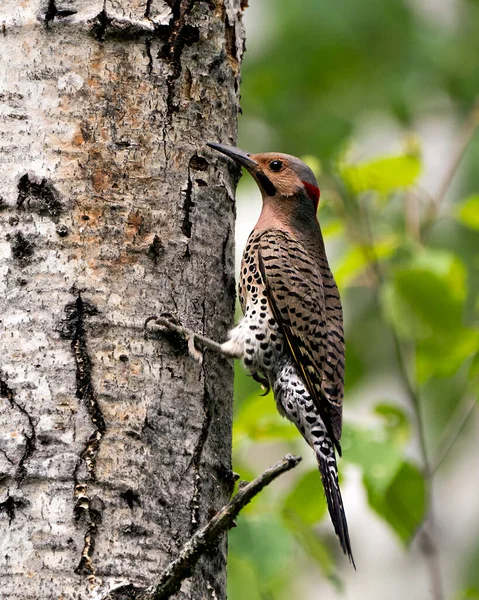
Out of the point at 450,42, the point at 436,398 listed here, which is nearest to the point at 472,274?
the point at 436,398

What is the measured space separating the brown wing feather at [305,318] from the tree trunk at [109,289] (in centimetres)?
80

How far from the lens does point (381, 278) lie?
468 centimetres

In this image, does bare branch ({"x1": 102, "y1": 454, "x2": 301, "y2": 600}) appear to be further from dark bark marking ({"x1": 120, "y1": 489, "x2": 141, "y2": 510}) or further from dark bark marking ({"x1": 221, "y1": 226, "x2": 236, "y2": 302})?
dark bark marking ({"x1": 221, "y1": 226, "x2": 236, "y2": 302})

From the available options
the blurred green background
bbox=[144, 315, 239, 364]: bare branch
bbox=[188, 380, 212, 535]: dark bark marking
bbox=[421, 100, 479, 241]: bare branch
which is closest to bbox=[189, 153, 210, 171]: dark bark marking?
A: bbox=[144, 315, 239, 364]: bare branch

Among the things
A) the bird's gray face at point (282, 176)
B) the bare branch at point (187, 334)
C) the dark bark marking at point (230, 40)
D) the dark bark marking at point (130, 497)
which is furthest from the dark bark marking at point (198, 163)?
the bird's gray face at point (282, 176)

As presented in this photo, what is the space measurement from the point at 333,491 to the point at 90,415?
1.25 meters

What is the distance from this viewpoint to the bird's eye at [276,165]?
4543 millimetres

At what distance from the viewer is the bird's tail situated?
3.35m

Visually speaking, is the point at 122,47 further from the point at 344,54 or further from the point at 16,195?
the point at 344,54

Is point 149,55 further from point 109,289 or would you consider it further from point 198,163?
point 109,289

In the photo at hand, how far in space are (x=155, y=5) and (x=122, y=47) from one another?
19 cm

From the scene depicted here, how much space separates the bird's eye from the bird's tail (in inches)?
57.7

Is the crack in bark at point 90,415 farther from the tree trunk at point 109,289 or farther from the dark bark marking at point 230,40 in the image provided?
the dark bark marking at point 230,40

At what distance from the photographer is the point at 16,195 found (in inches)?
111
